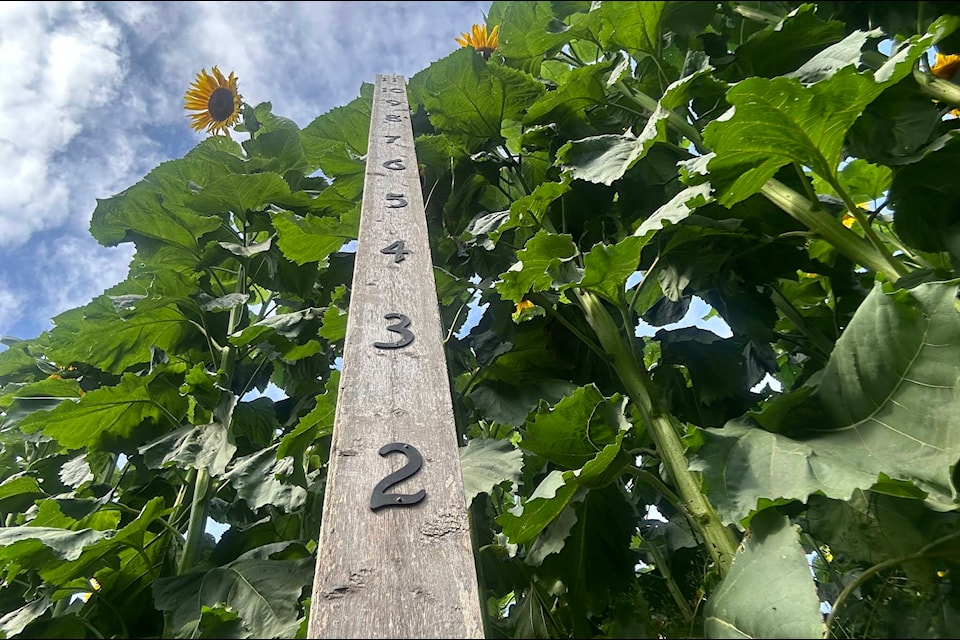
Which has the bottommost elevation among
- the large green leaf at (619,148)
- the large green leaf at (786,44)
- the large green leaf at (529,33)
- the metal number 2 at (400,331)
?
the metal number 2 at (400,331)

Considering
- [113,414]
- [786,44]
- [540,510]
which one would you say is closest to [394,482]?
[540,510]

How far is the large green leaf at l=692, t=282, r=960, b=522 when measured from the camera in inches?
28.6

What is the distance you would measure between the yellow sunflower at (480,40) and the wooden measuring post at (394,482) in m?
1.04

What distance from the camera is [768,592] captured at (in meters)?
0.63

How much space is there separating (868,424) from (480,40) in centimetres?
151

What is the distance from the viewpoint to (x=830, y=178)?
0.99 metres

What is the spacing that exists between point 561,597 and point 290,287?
0.91m

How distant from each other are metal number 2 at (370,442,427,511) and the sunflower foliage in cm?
16

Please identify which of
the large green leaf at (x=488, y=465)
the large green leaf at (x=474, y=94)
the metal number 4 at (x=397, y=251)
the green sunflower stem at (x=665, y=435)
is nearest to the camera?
the green sunflower stem at (x=665, y=435)

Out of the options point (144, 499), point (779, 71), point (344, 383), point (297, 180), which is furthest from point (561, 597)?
point (297, 180)

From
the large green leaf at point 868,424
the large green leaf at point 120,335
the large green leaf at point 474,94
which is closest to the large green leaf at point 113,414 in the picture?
the large green leaf at point 120,335

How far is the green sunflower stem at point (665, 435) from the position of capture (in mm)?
835

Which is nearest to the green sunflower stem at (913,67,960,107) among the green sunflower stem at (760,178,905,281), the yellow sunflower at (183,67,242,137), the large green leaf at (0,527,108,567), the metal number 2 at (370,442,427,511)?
the green sunflower stem at (760,178,905,281)

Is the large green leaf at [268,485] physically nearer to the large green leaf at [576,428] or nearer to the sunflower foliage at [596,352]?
the sunflower foliage at [596,352]
